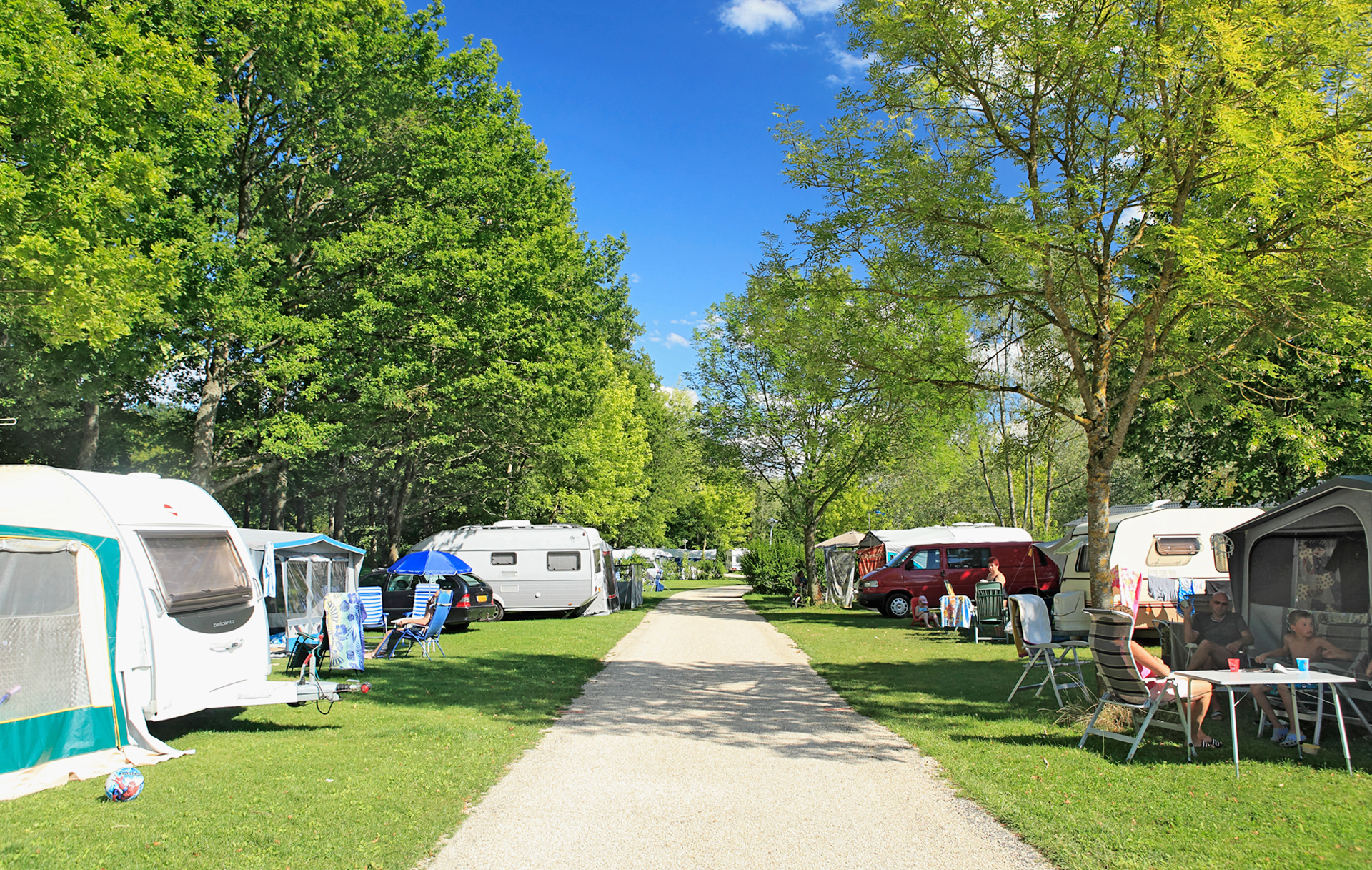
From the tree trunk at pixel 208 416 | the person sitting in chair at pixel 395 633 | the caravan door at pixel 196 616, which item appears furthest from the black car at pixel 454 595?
the caravan door at pixel 196 616

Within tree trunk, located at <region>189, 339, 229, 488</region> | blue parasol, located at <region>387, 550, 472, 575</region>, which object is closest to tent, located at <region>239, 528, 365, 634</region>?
blue parasol, located at <region>387, 550, 472, 575</region>

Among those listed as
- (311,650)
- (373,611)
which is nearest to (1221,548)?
(311,650)

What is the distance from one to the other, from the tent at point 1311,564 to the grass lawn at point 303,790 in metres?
7.49

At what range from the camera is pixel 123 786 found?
16.4 feet

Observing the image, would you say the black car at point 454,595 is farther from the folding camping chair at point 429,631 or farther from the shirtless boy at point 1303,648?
the shirtless boy at point 1303,648

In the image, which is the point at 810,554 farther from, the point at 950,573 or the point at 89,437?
the point at 89,437

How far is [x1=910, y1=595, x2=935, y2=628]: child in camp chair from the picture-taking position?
58.7 ft

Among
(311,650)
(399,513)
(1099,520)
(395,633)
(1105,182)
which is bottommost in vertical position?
(395,633)

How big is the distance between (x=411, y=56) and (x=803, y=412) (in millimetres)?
15486

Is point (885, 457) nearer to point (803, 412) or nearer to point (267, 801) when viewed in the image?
point (803, 412)

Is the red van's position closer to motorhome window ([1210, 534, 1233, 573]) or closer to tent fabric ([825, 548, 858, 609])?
tent fabric ([825, 548, 858, 609])

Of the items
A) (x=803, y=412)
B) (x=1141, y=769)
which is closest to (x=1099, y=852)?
(x=1141, y=769)

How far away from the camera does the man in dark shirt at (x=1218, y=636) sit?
24.1 feet

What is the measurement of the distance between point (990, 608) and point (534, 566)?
1223 cm
